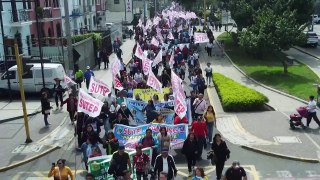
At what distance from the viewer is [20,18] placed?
103 feet

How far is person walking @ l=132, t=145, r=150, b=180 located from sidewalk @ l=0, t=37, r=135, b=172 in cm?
465

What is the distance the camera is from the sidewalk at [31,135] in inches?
593

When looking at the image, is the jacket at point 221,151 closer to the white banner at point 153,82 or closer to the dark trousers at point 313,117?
the dark trousers at point 313,117

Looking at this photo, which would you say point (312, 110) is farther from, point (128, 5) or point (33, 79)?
point (128, 5)

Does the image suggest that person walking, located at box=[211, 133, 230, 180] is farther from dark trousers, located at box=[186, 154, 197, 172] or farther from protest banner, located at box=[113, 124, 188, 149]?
protest banner, located at box=[113, 124, 188, 149]

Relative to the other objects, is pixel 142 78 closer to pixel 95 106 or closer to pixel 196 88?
pixel 196 88

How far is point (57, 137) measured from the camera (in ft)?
56.1

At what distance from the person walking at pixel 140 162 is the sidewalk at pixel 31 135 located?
465 centimetres

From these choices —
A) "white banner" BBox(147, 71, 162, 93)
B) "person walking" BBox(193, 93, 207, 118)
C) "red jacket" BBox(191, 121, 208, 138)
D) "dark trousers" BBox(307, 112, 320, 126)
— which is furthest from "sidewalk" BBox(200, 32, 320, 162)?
"white banner" BBox(147, 71, 162, 93)

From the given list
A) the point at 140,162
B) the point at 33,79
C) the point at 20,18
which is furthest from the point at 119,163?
the point at 20,18

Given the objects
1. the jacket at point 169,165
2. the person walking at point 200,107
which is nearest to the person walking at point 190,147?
the jacket at point 169,165

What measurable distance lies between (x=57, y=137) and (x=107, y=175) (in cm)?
583

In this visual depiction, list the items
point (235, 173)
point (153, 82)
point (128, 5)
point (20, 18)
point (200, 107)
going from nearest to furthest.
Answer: point (235, 173) → point (200, 107) → point (153, 82) → point (20, 18) → point (128, 5)

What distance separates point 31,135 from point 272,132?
8944mm
